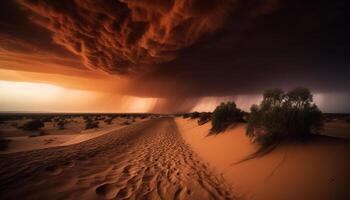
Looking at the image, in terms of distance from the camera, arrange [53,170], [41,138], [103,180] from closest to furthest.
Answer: [103,180]
[53,170]
[41,138]

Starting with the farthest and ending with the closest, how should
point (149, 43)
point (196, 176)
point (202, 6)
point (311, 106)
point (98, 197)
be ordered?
point (149, 43)
point (202, 6)
point (311, 106)
point (196, 176)
point (98, 197)

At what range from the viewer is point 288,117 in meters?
5.32

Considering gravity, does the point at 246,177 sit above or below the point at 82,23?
below

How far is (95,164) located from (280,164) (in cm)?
680

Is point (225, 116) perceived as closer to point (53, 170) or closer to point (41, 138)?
point (53, 170)

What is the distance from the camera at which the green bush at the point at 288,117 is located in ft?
17.2

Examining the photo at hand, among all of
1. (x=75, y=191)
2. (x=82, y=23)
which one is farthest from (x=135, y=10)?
(x=75, y=191)

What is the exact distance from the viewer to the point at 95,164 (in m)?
5.84

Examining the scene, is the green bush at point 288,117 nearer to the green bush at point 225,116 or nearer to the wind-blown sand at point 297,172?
the wind-blown sand at point 297,172

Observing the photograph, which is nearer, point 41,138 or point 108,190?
point 108,190

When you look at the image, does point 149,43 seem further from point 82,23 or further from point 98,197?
point 98,197

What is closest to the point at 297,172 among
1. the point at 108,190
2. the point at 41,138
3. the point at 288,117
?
the point at 288,117

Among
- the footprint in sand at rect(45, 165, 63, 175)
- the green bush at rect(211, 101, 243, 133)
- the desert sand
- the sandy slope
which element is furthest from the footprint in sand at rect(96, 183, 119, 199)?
the green bush at rect(211, 101, 243, 133)

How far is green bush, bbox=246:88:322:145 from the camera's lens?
17.2ft
